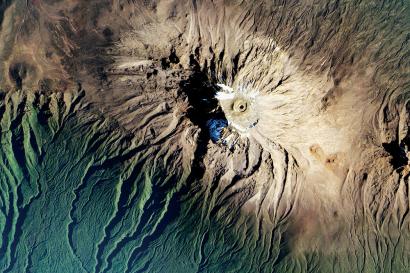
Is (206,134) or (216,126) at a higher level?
(216,126)

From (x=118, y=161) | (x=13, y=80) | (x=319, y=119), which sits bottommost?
(x=118, y=161)

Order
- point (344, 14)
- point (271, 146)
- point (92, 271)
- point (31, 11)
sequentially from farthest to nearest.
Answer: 1. point (92, 271)
2. point (344, 14)
3. point (271, 146)
4. point (31, 11)

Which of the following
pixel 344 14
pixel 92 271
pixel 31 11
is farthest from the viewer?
pixel 92 271

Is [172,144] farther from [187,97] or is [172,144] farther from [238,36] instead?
[238,36]

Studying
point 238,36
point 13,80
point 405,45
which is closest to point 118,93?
point 13,80

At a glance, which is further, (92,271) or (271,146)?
(92,271)

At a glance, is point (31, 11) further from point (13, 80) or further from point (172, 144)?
point (172, 144)

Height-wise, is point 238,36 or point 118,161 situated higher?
point 238,36
